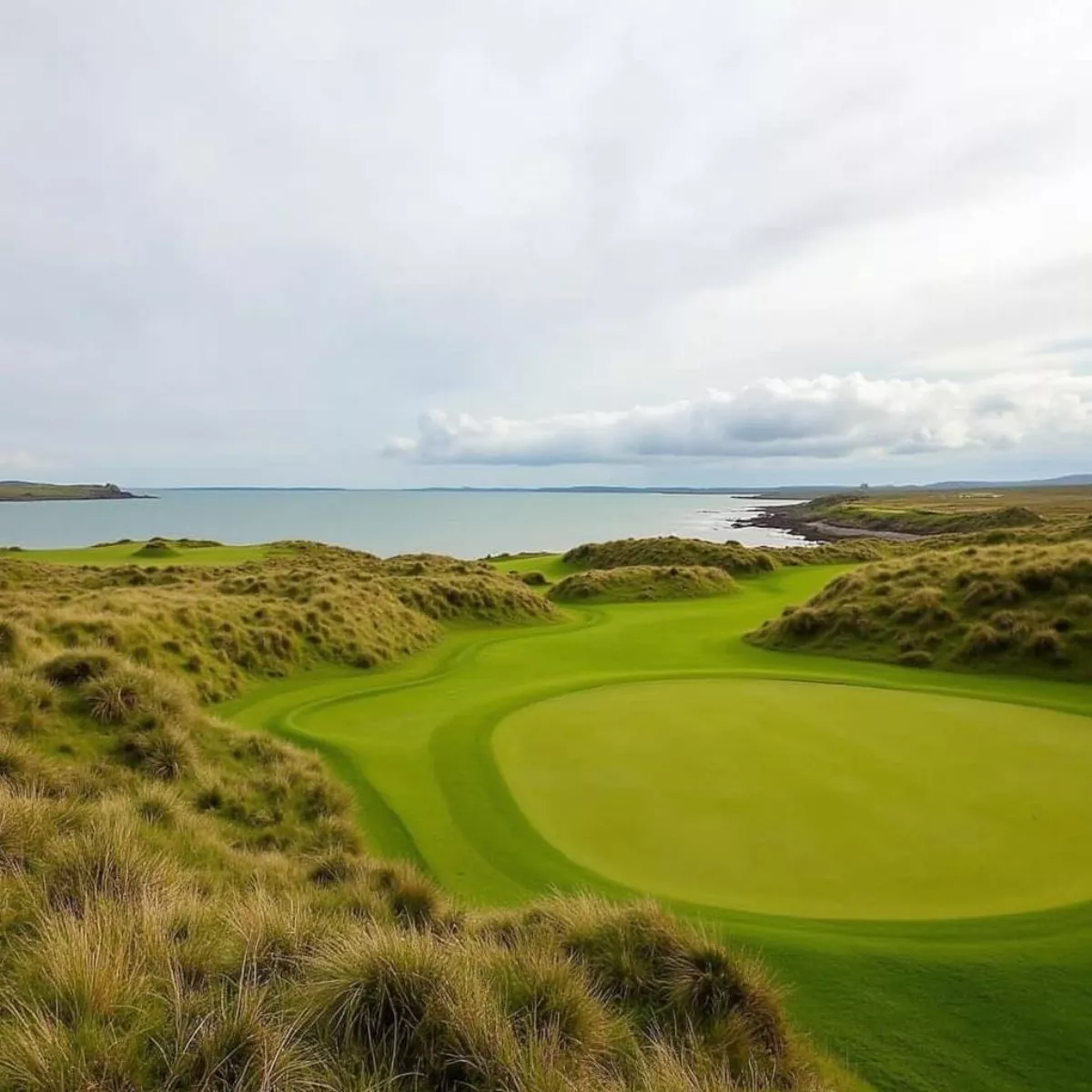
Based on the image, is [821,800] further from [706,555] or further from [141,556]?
[141,556]

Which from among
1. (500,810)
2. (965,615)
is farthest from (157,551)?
(965,615)

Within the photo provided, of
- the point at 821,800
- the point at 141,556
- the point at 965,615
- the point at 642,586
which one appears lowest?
the point at 642,586

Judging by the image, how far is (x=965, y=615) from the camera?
12289mm

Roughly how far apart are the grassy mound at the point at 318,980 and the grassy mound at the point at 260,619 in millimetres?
5206

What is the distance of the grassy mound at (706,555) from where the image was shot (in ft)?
101

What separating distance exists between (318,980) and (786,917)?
2.70 m

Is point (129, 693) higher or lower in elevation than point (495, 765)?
higher

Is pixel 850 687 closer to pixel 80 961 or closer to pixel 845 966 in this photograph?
pixel 845 966

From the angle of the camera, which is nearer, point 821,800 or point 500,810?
point 821,800

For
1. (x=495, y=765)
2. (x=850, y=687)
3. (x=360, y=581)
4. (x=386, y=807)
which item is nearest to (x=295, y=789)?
(x=386, y=807)

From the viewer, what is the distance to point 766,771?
241 inches

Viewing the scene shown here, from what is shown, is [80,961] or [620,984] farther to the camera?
[620,984]

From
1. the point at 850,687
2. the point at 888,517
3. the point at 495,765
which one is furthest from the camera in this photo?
the point at 888,517

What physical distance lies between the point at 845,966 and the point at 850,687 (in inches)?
245
